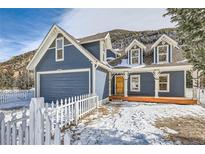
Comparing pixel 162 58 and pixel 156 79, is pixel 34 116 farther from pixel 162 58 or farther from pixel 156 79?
pixel 162 58

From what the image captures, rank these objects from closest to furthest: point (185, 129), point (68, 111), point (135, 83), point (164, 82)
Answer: point (185, 129), point (68, 111), point (164, 82), point (135, 83)

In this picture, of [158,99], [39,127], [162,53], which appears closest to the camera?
[39,127]

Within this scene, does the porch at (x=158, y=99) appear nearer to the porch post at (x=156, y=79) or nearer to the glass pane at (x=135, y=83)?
the porch post at (x=156, y=79)

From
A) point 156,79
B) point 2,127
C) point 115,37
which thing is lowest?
point 2,127

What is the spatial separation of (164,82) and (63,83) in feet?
15.7

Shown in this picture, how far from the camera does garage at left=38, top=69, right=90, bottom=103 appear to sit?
7.49 m

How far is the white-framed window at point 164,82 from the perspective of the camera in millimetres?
9023

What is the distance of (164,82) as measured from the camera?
9.12 meters

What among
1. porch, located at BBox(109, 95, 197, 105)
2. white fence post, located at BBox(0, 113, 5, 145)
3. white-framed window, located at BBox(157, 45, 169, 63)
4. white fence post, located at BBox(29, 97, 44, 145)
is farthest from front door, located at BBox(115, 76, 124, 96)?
white fence post, located at BBox(29, 97, 44, 145)

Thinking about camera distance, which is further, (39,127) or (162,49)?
(162,49)

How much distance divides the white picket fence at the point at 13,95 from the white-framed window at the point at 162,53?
7.08 meters

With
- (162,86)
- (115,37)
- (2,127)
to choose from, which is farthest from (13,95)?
(2,127)

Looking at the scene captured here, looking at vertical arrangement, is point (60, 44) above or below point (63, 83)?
above
